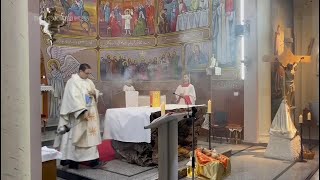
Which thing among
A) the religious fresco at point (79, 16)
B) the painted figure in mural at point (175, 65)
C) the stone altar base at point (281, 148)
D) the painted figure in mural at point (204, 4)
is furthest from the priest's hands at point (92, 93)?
the stone altar base at point (281, 148)

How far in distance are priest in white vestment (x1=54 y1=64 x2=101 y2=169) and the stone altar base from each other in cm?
176

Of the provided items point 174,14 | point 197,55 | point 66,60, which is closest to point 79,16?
point 66,60

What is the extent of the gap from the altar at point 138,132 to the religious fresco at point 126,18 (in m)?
0.71

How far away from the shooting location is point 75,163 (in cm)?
314

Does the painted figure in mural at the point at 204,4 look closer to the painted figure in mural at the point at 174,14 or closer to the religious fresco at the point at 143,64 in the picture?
the painted figure in mural at the point at 174,14

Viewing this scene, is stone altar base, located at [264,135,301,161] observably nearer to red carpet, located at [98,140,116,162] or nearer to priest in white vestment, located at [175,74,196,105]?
priest in white vestment, located at [175,74,196,105]

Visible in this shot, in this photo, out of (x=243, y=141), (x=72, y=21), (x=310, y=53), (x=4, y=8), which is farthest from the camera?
(x=243, y=141)

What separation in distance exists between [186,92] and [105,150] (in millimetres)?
1034

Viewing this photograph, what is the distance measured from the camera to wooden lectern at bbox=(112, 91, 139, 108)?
2905mm

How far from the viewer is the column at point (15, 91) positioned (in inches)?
80.1

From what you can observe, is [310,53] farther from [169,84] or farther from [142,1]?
[142,1]

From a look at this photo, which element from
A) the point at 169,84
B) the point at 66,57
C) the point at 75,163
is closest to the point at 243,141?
the point at 169,84

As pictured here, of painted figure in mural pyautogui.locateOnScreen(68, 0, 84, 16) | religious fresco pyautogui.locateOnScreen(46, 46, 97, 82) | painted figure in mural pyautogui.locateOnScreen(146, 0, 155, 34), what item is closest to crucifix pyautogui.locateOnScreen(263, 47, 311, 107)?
painted figure in mural pyautogui.locateOnScreen(146, 0, 155, 34)

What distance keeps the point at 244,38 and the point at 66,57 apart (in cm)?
176
